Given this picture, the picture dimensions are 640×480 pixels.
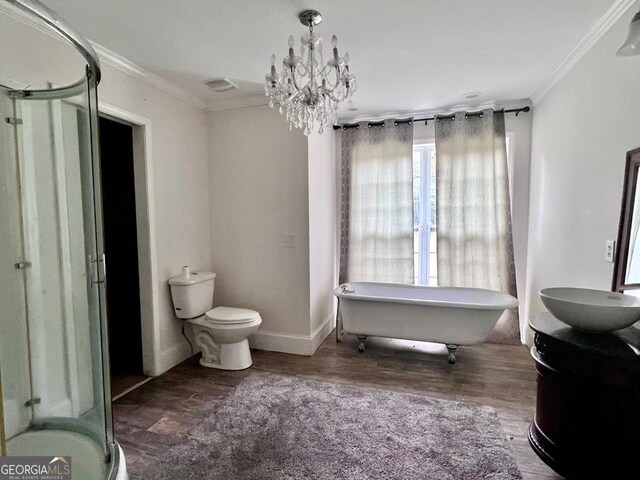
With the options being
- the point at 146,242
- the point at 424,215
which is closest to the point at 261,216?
the point at 146,242

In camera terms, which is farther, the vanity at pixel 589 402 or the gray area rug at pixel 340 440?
the gray area rug at pixel 340 440

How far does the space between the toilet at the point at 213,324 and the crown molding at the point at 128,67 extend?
154 cm

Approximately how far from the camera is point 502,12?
1.75m

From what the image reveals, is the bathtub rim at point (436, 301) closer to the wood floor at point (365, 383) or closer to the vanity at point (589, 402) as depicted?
the wood floor at point (365, 383)

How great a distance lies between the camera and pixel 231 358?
273cm

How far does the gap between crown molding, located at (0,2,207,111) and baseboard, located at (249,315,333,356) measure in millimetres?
2298

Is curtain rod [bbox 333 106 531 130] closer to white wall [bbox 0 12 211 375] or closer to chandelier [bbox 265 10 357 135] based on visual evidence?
white wall [bbox 0 12 211 375]

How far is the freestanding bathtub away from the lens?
2.70m

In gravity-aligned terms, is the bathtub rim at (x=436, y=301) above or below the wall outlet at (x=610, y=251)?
below

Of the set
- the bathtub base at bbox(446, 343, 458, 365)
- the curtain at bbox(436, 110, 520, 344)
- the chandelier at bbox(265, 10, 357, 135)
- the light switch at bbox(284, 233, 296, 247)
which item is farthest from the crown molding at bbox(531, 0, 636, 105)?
the light switch at bbox(284, 233, 296, 247)

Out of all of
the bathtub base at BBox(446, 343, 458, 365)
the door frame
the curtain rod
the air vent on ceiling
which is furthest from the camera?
the curtain rod

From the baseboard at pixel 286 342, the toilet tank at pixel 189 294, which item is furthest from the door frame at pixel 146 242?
the baseboard at pixel 286 342

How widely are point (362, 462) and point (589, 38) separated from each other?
285 centimetres

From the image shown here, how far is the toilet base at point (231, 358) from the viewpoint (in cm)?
273
